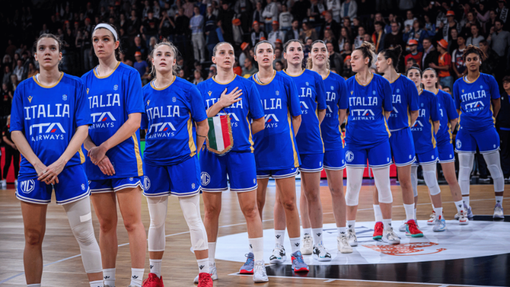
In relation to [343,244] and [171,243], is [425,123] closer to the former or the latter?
[343,244]

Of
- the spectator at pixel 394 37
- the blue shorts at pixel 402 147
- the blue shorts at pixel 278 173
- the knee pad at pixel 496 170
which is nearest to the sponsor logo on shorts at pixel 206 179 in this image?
the blue shorts at pixel 278 173

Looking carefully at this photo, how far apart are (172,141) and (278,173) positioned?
1.17 m

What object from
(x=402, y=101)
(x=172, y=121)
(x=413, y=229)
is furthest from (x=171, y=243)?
(x=402, y=101)

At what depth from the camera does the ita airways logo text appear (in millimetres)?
4059

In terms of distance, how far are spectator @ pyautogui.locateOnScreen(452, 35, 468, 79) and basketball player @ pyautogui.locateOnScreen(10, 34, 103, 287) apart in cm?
1066

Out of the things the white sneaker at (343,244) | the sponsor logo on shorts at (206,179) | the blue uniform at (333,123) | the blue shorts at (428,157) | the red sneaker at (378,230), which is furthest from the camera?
the blue shorts at (428,157)

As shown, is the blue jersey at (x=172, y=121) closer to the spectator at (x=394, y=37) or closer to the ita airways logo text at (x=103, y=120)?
the ita airways logo text at (x=103, y=120)

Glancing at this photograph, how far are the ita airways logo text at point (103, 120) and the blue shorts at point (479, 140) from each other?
19.0 feet

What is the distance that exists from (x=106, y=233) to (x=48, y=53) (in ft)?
4.71

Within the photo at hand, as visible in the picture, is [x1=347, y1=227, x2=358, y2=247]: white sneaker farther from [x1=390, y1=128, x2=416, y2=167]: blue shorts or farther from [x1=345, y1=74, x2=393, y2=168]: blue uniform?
[x1=390, y1=128, x2=416, y2=167]: blue shorts

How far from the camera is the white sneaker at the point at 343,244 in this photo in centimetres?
562

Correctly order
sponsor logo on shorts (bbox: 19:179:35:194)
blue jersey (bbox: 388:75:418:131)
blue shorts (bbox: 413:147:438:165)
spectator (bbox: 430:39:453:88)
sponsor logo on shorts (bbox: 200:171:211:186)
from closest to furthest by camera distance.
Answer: sponsor logo on shorts (bbox: 19:179:35:194)
sponsor logo on shorts (bbox: 200:171:211:186)
blue jersey (bbox: 388:75:418:131)
blue shorts (bbox: 413:147:438:165)
spectator (bbox: 430:39:453:88)

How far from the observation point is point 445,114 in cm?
779

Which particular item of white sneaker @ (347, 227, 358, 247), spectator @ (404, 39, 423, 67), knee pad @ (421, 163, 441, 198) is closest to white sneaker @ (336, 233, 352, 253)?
white sneaker @ (347, 227, 358, 247)
